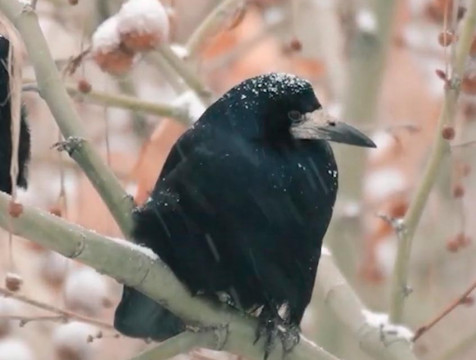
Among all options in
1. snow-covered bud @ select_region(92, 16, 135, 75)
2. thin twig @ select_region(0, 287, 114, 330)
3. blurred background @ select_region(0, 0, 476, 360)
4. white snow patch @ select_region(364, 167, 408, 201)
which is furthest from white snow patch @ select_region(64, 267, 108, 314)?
white snow patch @ select_region(364, 167, 408, 201)

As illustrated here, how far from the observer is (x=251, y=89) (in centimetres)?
243

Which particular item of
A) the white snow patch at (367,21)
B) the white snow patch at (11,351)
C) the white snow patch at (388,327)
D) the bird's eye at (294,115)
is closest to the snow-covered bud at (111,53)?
the bird's eye at (294,115)

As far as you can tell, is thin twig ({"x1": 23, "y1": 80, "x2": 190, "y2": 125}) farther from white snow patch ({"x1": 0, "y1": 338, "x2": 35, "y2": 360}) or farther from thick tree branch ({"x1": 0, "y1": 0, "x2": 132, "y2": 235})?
white snow patch ({"x1": 0, "y1": 338, "x2": 35, "y2": 360})

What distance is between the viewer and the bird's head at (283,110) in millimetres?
2361

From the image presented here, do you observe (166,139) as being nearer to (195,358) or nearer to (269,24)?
(195,358)

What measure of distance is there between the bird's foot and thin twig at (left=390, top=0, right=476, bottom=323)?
0.19 metres

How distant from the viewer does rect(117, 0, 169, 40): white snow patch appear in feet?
7.86

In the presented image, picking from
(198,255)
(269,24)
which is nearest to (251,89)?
(198,255)

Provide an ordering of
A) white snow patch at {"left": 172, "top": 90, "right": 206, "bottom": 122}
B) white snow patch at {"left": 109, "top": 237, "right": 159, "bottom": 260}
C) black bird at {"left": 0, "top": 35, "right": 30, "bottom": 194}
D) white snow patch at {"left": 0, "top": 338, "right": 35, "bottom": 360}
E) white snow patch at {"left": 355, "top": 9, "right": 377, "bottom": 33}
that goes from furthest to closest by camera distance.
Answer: white snow patch at {"left": 355, "top": 9, "right": 377, "bottom": 33} < white snow patch at {"left": 0, "top": 338, "right": 35, "bottom": 360} < white snow patch at {"left": 172, "top": 90, "right": 206, "bottom": 122} < black bird at {"left": 0, "top": 35, "right": 30, "bottom": 194} < white snow patch at {"left": 109, "top": 237, "right": 159, "bottom": 260}

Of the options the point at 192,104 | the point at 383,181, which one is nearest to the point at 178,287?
the point at 192,104

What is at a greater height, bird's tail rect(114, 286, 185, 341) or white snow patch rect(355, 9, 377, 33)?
white snow patch rect(355, 9, 377, 33)

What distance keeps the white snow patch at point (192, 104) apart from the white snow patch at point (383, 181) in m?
2.19

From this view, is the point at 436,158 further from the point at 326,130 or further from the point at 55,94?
the point at 55,94

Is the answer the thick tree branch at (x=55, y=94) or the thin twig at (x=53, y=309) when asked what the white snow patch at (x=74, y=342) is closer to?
the thin twig at (x=53, y=309)
